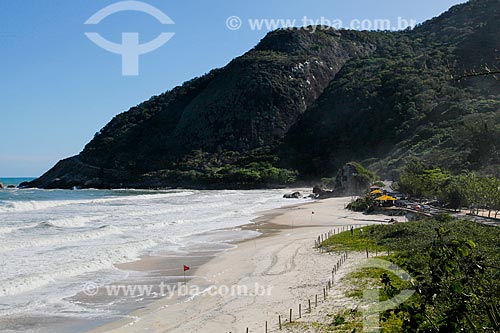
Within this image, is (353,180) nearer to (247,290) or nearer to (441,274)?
(247,290)

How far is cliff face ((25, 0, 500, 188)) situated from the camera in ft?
329

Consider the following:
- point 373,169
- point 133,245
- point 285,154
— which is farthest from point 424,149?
point 133,245

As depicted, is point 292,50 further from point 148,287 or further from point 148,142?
point 148,287

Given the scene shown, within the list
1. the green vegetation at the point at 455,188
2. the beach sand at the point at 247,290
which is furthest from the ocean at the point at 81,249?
the green vegetation at the point at 455,188

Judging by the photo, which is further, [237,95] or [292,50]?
[292,50]

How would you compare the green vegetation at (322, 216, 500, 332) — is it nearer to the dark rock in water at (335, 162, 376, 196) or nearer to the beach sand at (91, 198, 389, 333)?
the beach sand at (91, 198, 389, 333)

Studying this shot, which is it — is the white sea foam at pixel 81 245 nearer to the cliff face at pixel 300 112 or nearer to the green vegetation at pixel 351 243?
the green vegetation at pixel 351 243

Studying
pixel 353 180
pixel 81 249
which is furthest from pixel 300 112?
pixel 81 249

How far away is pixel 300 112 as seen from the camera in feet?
439

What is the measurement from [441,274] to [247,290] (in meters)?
13.8

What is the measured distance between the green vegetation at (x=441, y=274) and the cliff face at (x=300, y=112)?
58.4 m

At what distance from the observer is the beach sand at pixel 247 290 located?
12844mm

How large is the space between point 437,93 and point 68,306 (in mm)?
100132

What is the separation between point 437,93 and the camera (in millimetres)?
100188
